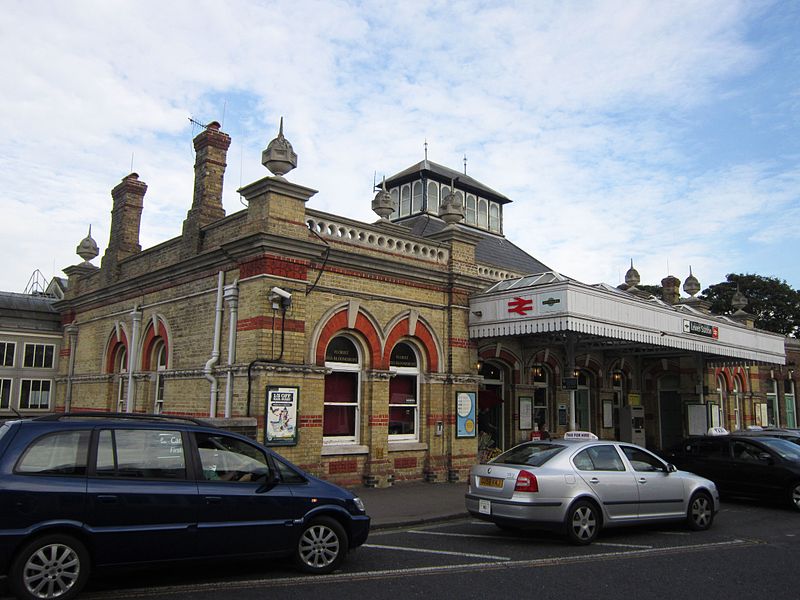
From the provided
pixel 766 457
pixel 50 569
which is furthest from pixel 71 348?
pixel 766 457

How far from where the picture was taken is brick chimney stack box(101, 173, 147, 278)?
19562 millimetres

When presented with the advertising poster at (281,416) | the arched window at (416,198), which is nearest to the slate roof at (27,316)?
the arched window at (416,198)

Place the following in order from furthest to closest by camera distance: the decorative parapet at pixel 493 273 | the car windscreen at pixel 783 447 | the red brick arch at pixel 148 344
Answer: the decorative parapet at pixel 493 273 < the red brick arch at pixel 148 344 < the car windscreen at pixel 783 447

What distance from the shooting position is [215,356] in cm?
1362

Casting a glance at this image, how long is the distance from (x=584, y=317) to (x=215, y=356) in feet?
24.7

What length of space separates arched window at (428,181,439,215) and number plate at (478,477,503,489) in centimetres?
1612

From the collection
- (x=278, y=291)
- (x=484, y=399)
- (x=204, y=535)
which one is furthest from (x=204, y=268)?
(x=204, y=535)

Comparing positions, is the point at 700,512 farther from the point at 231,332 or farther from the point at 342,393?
the point at 231,332

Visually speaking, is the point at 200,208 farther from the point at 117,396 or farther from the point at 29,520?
the point at 29,520

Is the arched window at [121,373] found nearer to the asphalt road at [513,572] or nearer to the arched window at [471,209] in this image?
the asphalt road at [513,572]

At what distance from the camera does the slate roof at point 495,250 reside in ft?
70.9

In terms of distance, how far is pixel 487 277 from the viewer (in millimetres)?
17359

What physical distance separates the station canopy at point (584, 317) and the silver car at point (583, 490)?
164 inches

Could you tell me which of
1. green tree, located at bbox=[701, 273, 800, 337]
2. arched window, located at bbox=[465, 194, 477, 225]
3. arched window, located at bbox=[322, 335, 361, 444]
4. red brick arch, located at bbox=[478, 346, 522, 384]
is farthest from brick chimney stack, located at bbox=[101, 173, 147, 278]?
green tree, located at bbox=[701, 273, 800, 337]
